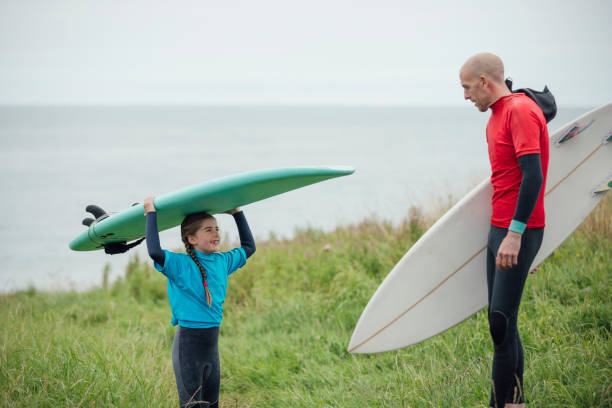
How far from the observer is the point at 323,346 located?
12.2 ft

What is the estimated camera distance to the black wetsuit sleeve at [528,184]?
1.90 metres

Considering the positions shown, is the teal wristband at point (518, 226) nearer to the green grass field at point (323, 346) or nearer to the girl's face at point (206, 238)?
the green grass field at point (323, 346)

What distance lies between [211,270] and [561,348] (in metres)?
2.04

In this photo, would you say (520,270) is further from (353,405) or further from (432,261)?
(353,405)

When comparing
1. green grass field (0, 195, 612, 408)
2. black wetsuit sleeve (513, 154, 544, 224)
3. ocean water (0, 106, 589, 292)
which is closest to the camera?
black wetsuit sleeve (513, 154, 544, 224)

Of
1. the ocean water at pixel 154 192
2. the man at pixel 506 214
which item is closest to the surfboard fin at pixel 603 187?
the man at pixel 506 214

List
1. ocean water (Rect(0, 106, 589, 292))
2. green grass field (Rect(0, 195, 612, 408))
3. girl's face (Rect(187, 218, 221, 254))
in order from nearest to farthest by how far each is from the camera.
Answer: girl's face (Rect(187, 218, 221, 254)) < green grass field (Rect(0, 195, 612, 408)) < ocean water (Rect(0, 106, 589, 292))

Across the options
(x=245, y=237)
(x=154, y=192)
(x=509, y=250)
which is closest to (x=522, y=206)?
(x=509, y=250)

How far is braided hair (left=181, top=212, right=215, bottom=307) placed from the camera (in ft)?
7.35

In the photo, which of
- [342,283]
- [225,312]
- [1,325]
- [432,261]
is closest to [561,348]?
[432,261]

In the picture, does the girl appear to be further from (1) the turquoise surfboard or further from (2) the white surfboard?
(2) the white surfboard

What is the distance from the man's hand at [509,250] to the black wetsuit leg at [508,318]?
0.27 ft

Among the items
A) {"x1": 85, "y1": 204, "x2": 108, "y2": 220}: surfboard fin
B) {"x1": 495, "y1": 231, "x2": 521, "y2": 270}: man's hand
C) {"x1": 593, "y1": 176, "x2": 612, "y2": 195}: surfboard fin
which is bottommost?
{"x1": 495, "y1": 231, "x2": 521, "y2": 270}: man's hand

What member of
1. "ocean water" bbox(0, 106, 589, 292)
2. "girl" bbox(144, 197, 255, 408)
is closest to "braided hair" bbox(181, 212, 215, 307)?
"girl" bbox(144, 197, 255, 408)
